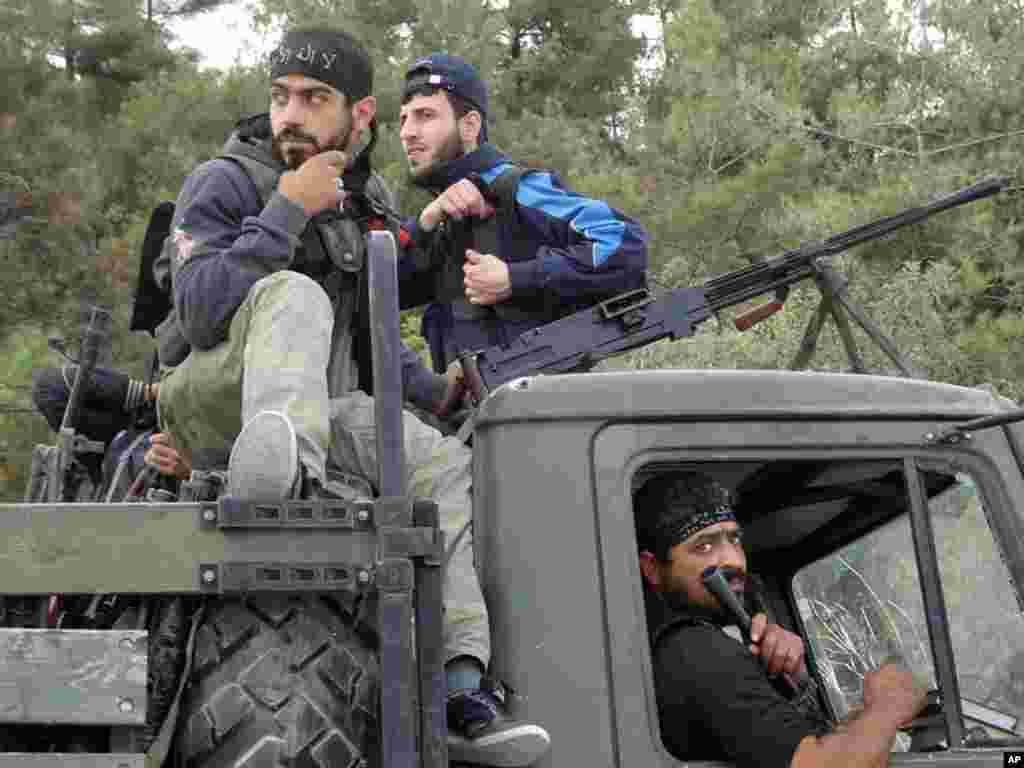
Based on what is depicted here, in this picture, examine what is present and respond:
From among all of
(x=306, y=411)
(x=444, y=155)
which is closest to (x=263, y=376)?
(x=306, y=411)

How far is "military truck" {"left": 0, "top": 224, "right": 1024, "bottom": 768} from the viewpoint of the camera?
8.65 ft

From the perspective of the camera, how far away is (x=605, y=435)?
305cm

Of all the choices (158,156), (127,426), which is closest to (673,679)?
(127,426)

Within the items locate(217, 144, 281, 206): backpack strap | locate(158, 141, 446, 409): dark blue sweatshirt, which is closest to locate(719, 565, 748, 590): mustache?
locate(158, 141, 446, 409): dark blue sweatshirt

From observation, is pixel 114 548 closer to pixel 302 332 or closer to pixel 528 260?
pixel 302 332

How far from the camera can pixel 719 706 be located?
3.06 meters

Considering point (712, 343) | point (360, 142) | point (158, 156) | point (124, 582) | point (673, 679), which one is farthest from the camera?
point (158, 156)

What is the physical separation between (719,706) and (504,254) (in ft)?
6.36

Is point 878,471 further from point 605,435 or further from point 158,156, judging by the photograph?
point 158,156

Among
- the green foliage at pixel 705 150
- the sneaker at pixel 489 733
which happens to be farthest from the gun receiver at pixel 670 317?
the green foliage at pixel 705 150

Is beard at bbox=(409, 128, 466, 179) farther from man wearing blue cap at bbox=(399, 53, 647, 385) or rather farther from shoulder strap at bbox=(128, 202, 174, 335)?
shoulder strap at bbox=(128, 202, 174, 335)

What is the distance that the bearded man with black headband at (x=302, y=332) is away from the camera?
9.41 ft

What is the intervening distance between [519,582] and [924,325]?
9.98 meters

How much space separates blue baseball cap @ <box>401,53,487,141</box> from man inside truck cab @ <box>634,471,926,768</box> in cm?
198
